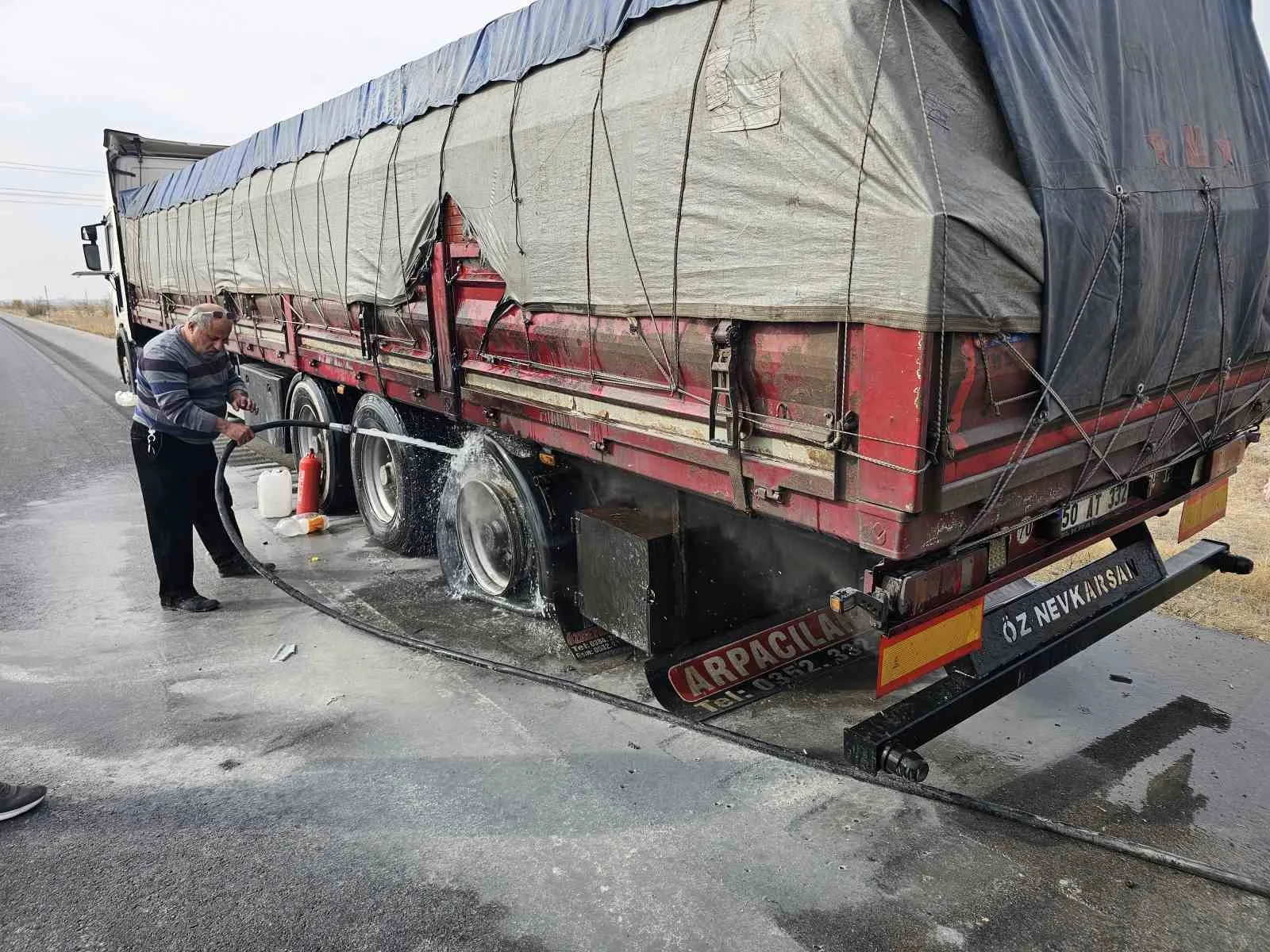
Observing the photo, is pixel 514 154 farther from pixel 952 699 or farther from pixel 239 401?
pixel 952 699

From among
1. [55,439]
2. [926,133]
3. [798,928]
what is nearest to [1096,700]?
[798,928]

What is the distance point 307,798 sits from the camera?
3.10m

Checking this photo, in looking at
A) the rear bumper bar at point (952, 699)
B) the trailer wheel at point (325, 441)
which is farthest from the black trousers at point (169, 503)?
the rear bumper bar at point (952, 699)

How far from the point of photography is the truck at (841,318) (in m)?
2.38

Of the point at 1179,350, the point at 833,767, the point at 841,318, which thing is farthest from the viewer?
the point at 1179,350

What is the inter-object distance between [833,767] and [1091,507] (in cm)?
138

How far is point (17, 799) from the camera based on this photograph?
3.01 m

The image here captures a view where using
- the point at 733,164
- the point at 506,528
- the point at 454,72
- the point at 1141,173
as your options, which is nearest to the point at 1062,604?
the point at 1141,173

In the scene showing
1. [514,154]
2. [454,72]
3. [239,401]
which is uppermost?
[454,72]

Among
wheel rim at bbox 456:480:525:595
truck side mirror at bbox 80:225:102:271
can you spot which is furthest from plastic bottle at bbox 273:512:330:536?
truck side mirror at bbox 80:225:102:271

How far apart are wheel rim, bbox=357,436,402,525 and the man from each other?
1.13 meters

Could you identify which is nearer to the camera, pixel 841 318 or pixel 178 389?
pixel 841 318

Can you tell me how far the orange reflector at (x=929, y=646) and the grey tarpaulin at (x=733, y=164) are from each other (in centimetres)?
97

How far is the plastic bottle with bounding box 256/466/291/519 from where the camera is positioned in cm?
671
